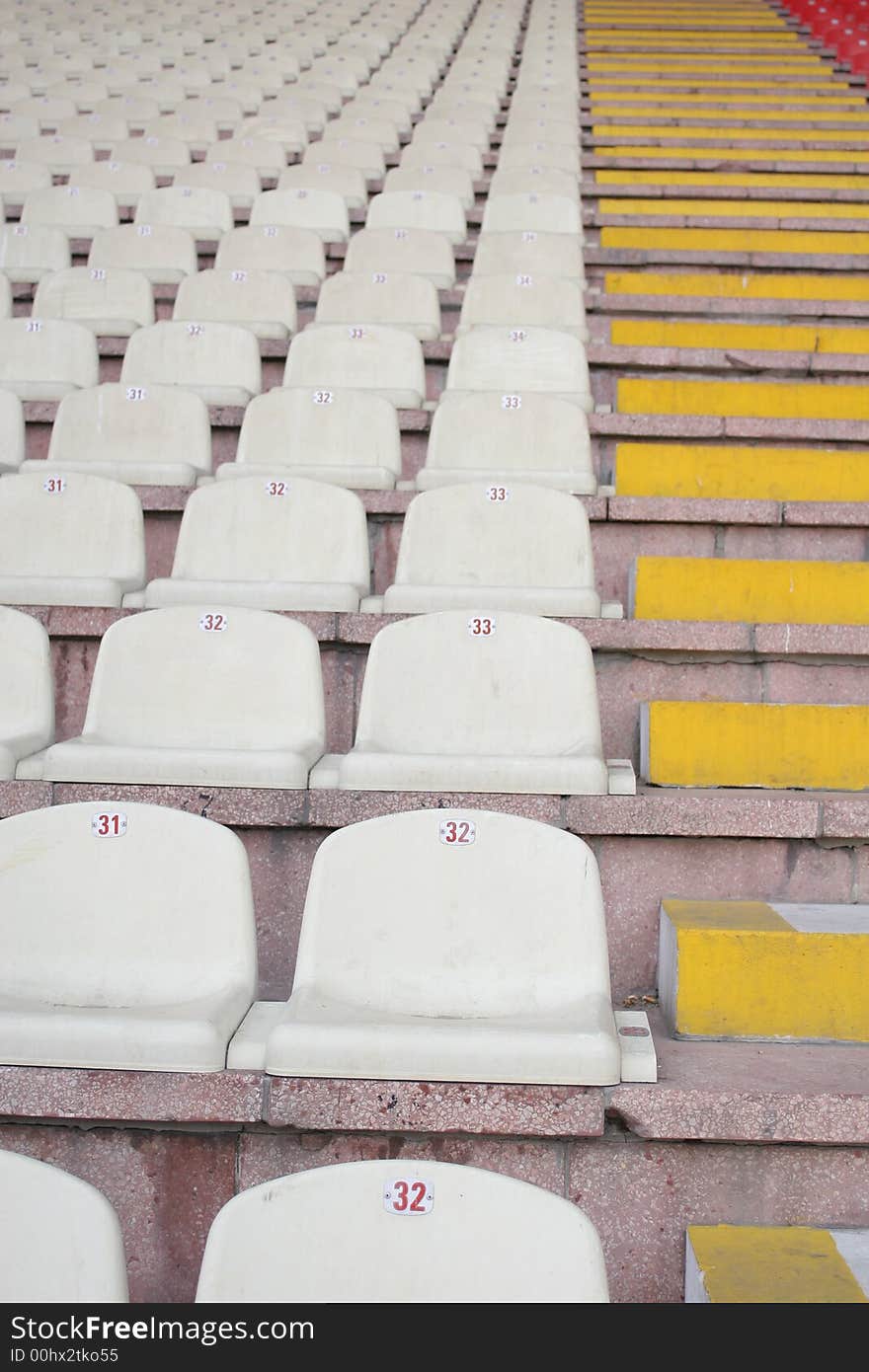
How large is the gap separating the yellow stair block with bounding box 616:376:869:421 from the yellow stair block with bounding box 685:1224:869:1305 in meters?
3.11

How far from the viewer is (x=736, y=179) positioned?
7.53 metres

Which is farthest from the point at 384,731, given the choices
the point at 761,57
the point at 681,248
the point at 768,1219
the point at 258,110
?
the point at 761,57

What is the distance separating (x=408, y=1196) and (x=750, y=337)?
14.6 feet

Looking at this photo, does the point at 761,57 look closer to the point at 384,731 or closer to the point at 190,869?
the point at 384,731

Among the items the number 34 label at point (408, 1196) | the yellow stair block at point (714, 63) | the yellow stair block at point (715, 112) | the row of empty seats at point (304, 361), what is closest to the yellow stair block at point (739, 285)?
the row of empty seats at point (304, 361)

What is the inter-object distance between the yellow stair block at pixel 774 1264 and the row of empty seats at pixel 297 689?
1030 mm

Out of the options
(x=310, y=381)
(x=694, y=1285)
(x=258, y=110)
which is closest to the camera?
(x=694, y=1285)

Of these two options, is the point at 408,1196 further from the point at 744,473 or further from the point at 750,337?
the point at 750,337

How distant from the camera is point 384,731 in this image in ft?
9.48

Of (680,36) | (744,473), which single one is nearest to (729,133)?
(680,36)

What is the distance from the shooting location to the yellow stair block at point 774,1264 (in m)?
1.77

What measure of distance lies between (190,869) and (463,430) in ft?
7.37

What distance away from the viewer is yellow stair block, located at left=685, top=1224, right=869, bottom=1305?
1769mm

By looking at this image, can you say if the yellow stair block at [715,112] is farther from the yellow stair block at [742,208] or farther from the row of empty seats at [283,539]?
the row of empty seats at [283,539]
